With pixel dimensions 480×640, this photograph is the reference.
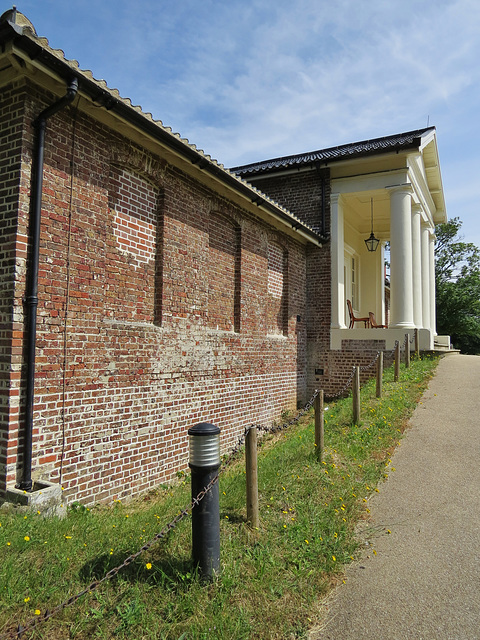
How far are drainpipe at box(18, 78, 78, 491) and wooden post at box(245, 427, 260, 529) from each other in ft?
7.01

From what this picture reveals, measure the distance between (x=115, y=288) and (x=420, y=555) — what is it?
440 cm

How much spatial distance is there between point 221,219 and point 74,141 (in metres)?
3.61

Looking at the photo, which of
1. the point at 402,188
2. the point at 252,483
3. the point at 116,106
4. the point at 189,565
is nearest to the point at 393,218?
the point at 402,188

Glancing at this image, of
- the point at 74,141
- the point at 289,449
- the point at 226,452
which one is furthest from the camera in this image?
the point at 226,452

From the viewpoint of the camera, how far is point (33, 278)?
471cm

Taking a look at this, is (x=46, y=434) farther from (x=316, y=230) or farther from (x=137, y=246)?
(x=316, y=230)

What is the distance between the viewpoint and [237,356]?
8820 mm

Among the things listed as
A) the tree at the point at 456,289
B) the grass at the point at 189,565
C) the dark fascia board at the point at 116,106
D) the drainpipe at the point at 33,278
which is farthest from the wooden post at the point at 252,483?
the tree at the point at 456,289

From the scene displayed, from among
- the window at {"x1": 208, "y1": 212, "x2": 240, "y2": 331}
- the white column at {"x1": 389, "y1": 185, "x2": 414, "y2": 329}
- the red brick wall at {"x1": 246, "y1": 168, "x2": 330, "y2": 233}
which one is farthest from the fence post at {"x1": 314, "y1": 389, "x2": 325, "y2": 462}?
the red brick wall at {"x1": 246, "y1": 168, "x2": 330, "y2": 233}

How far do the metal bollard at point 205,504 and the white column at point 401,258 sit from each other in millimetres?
9615

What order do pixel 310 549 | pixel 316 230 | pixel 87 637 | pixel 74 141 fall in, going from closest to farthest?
1. pixel 87 637
2. pixel 310 549
3. pixel 74 141
4. pixel 316 230

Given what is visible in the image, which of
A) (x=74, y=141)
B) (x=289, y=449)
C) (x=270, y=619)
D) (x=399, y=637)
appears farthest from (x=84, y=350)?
(x=399, y=637)

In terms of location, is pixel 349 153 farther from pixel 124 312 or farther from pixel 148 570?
pixel 148 570

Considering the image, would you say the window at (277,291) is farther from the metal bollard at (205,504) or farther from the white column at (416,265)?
the metal bollard at (205,504)
